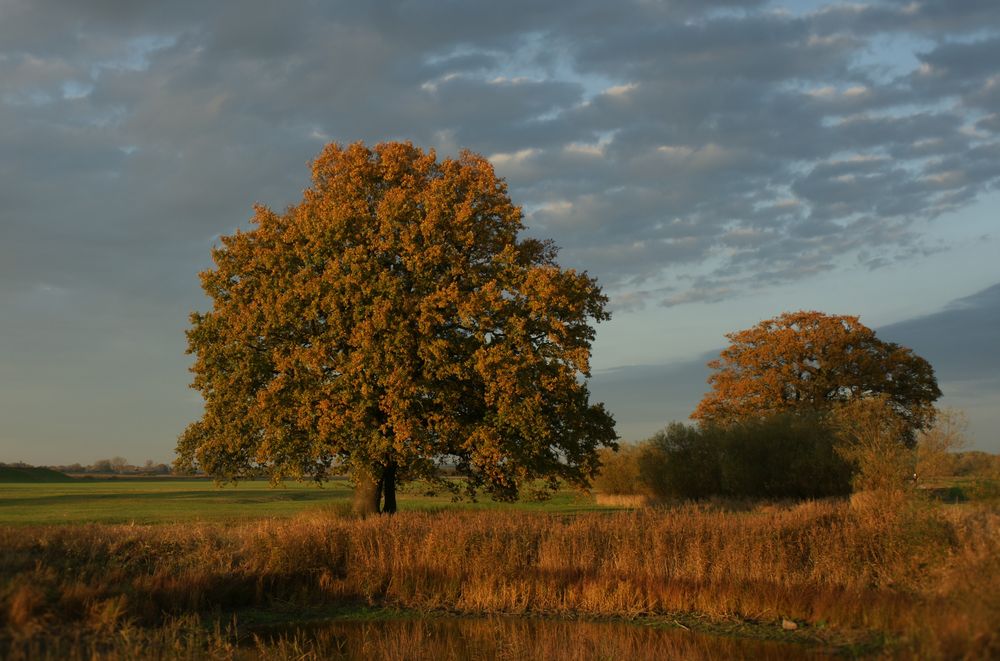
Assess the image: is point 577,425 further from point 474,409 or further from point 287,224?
point 287,224

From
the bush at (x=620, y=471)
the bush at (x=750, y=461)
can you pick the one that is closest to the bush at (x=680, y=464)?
the bush at (x=750, y=461)

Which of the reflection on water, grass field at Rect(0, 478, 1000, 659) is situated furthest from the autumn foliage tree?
the reflection on water

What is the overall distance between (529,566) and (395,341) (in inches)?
393

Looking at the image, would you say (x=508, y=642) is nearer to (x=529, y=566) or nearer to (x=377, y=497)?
(x=529, y=566)

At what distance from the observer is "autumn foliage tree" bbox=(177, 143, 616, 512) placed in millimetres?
28234

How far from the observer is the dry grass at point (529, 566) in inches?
661

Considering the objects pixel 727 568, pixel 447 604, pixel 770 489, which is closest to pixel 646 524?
pixel 727 568

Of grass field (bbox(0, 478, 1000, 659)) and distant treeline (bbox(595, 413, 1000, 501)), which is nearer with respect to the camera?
grass field (bbox(0, 478, 1000, 659))

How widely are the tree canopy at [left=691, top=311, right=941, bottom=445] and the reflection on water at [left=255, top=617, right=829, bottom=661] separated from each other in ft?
153

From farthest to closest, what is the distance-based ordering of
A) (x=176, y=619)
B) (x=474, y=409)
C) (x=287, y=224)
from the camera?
(x=287, y=224) → (x=474, y=409) → (x=176, y=619)

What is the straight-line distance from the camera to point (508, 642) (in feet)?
51.2

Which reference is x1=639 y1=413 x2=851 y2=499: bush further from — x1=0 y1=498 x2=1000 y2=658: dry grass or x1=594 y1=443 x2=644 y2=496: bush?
x1=0 y1=498 x2=1000 y2=658: dry grass

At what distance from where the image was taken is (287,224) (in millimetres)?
33250

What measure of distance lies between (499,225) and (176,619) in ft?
65.3
